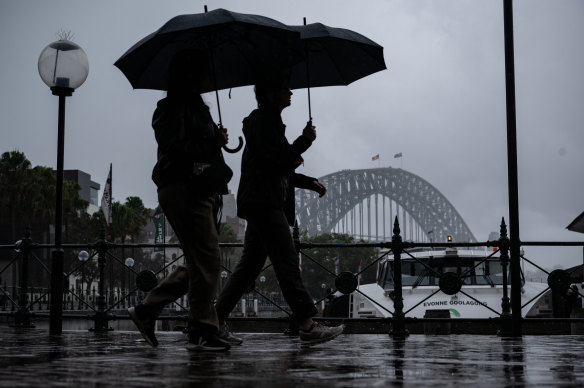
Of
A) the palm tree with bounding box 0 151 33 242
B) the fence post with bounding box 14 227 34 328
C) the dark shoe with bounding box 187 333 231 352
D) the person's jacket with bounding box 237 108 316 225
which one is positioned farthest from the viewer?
the palm tree with bounding box 0 151 33 242

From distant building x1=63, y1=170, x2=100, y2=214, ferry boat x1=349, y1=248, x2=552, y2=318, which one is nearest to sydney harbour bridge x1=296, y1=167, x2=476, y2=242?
distant building x1=63, y1=170, x2=100, y2=214

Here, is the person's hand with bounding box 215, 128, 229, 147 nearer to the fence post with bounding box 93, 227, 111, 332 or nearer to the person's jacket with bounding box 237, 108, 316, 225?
A: the person's jacket with bounding box 237, 108, 316, 225

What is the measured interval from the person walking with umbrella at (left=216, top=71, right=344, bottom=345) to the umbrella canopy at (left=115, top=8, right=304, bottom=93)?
44cm

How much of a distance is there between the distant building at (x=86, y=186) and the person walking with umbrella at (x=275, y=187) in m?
68.5

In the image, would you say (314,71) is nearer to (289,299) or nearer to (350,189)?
(289,299)

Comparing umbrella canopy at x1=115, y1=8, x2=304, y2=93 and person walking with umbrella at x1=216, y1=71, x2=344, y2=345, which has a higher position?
umbrella canopy at x1=115, y1=8, x2=304, y2=93

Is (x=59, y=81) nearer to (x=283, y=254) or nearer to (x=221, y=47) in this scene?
(x=221, y=47)

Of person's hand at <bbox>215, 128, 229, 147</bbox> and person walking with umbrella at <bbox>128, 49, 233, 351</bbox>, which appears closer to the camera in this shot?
person walking with umbrella at <bbox>128, 49, 233, 351</bbox>

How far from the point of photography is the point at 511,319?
24.7 feet

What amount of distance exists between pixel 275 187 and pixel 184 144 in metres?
0.82

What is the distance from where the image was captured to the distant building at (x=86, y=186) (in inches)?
2872

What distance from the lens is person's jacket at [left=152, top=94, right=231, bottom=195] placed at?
4531 millimetres

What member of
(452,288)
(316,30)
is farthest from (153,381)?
(452,288)

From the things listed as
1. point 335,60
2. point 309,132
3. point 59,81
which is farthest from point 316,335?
point 59,81
